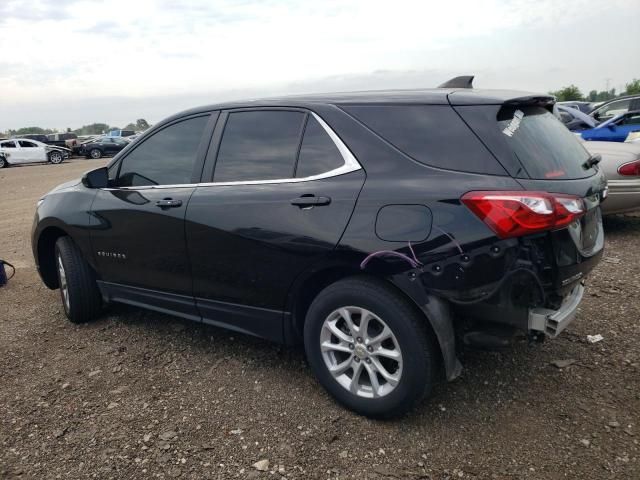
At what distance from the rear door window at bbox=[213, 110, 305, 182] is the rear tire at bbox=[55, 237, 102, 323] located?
1.65 m

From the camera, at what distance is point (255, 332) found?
3.32 meters

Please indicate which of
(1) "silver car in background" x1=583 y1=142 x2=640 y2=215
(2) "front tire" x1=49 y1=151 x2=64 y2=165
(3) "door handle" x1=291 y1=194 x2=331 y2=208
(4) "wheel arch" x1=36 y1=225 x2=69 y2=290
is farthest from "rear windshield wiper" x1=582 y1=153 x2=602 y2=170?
(2) "front tire" x1=49 y1=151 x2=64 y2=165

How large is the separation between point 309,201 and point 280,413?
120 cm

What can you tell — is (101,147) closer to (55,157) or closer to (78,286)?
(55,157)

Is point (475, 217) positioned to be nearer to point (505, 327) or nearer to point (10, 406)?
point (505, 327)

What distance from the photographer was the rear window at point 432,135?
8.50 ft

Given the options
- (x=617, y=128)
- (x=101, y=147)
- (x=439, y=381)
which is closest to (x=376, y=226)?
(x=439, y=381)

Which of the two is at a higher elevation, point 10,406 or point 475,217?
point 475,217

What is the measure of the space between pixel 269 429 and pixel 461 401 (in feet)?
3.56

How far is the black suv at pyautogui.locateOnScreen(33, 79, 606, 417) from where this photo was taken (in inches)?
98.8

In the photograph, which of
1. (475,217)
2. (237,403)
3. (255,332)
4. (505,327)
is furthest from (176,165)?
(505,327)

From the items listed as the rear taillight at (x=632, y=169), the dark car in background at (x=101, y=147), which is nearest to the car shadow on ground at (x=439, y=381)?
the rear taillight at (x=632, y=169)

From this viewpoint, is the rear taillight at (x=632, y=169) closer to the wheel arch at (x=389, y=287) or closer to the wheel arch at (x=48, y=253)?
the wheel arch at (x=389, y=287)

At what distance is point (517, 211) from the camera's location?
7.95ft
